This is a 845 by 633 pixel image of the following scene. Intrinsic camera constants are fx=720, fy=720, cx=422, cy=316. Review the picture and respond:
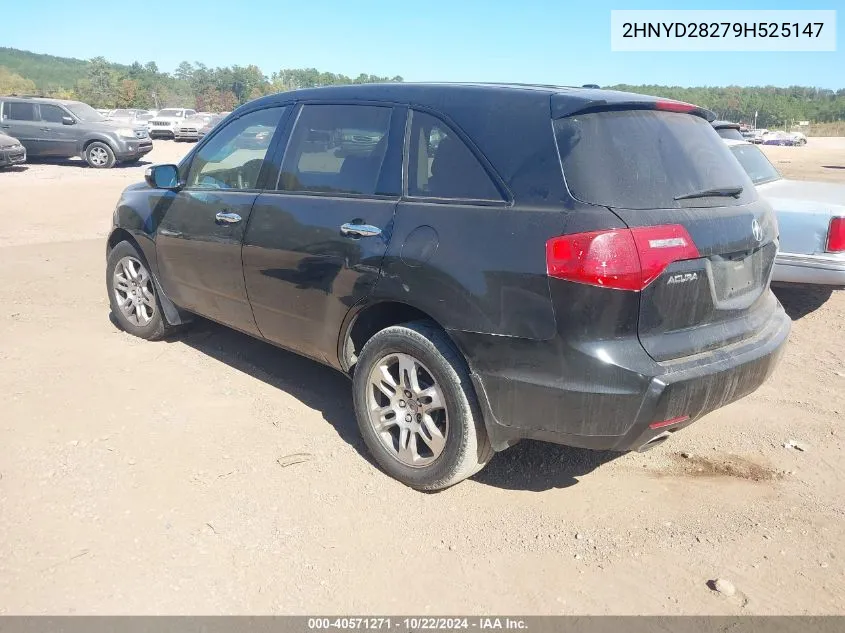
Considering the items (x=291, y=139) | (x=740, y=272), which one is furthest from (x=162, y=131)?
(x=740, y=272)

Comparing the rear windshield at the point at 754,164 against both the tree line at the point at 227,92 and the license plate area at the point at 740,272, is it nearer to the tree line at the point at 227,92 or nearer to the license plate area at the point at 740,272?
the license plate area at the point at 740,272

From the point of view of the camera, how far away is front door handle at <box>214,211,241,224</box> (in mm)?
4258

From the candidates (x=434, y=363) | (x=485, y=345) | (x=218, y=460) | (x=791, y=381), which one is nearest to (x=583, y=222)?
(x=485, y=345)

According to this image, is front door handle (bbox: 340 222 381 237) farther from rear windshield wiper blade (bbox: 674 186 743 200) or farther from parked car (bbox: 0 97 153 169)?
parked car (bbox: 0 97 153 169)

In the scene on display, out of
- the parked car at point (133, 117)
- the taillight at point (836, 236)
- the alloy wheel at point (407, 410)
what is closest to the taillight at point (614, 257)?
the alloy wheel at point (407, 410)

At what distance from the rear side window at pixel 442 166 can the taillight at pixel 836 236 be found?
12.7 ft

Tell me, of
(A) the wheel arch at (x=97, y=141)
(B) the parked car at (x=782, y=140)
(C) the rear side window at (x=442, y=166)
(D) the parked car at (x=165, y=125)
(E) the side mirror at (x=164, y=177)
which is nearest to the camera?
(C) the rear side window at (x=442, y=166)

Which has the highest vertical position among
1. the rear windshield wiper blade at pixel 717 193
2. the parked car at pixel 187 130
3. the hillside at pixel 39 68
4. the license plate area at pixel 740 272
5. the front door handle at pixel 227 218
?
the hillside at pixel 39 68

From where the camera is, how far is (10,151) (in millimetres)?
18234

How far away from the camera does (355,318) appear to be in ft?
11.9

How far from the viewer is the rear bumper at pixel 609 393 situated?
2777 millimetres

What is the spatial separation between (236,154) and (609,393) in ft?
9.56

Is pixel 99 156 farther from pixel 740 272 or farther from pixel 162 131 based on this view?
pixel 740 272

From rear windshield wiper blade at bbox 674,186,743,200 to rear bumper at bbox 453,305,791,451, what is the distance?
0.66 m
